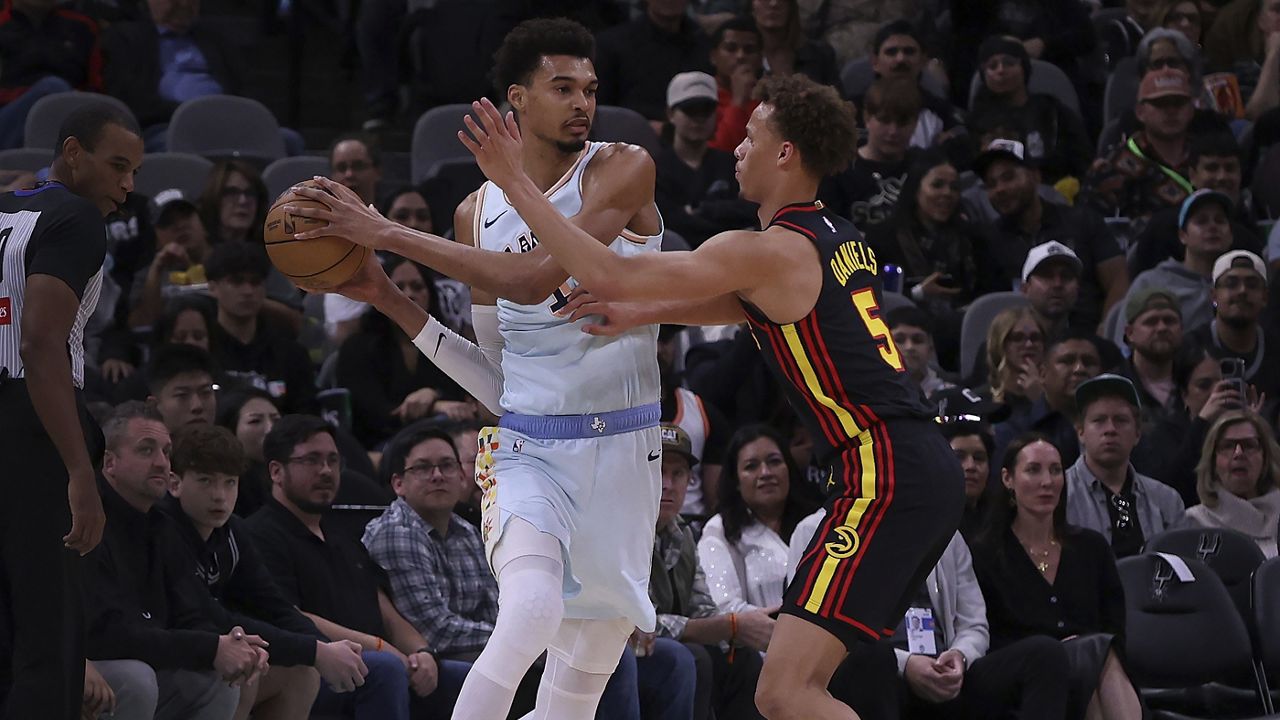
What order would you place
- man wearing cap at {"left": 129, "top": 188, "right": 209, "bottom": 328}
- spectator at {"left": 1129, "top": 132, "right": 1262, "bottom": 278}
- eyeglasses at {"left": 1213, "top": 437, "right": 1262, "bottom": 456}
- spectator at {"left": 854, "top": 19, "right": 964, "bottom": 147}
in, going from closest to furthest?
eyeglasses at {"left": 1213, "top": 437, "right": 1262, "bottom": 456} → man wearing cap at {"left": 129, "top": 188, "right": 209, "bottom": 328} → spectator at {"left": 1129, "top": 132, "right": 1262, "bottom": 278} → spectator at {"left": 854, "top": 19, "right": 964, "bottom": 147}

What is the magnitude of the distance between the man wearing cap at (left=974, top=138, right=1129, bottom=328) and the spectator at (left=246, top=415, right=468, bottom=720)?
18.3 feet

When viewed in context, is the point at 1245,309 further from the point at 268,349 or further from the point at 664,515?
the point at 268,349

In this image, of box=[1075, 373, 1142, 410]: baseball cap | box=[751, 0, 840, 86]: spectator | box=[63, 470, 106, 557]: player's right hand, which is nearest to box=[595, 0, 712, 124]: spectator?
box=[751, 0, 840, 86]: spectator

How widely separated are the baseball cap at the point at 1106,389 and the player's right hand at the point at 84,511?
5.66 meters

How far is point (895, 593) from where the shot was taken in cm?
527

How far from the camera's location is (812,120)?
5.45 metres

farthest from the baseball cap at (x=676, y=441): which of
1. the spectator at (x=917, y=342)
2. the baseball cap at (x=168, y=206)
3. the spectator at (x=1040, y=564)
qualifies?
the baseball cap at (x=168, y=206)

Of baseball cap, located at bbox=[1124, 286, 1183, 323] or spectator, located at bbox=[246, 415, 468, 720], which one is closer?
spectator, located at bbox=[246, 415, 468, 720]

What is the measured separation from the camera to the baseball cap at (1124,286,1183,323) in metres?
10.6

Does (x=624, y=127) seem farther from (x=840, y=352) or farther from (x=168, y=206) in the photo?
(x=840, y=352)

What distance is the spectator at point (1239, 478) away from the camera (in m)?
9.54

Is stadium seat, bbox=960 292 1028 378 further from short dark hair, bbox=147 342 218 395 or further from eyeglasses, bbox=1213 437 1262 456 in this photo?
short dark hair, bbox=147 342 218 395

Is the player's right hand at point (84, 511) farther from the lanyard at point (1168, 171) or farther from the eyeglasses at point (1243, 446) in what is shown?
the lanyard at point (1168, 171)

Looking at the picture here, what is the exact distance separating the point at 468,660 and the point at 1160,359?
494cm
